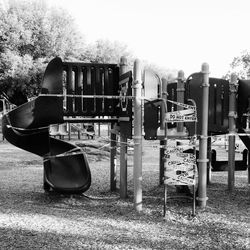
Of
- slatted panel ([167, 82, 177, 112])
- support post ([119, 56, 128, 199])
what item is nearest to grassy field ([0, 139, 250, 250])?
support post ([119, 56, 128, 199])

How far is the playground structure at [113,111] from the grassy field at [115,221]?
1.11ft

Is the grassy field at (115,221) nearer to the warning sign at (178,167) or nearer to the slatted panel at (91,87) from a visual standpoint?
the warning sign at (178,167)

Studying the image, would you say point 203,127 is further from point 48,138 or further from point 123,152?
point 48,138

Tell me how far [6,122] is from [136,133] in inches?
84.4

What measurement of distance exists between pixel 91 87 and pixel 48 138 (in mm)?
1137

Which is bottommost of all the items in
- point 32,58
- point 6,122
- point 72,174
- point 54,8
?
point 72,174

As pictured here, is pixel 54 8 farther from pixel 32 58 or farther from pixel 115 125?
pixel 115 125

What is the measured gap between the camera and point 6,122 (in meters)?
6.10

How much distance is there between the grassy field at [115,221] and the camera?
4148mm

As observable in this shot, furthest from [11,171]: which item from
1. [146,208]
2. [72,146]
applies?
[146,208]

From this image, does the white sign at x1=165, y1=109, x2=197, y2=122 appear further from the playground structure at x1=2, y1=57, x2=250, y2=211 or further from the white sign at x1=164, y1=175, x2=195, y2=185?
the white sign at x1=164, y1=175, x2=195, y2=185

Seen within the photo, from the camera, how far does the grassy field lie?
4148 millimetres

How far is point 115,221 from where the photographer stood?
502cm

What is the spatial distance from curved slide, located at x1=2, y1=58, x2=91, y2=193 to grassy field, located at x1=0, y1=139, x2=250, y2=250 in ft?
1.21
